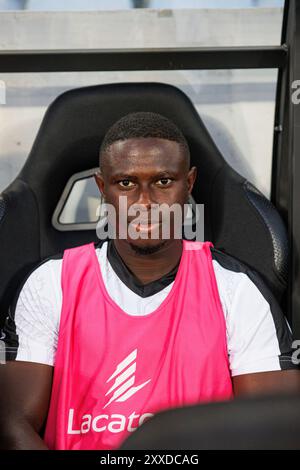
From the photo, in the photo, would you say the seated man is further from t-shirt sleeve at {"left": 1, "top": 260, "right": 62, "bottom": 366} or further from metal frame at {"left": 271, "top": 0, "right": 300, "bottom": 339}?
metal frame at {"left": 271, "top": 0, "right": 300, "bottom": 339}

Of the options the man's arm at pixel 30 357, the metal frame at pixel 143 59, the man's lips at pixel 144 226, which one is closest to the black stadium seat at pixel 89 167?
the metal frame at pixel 143 59

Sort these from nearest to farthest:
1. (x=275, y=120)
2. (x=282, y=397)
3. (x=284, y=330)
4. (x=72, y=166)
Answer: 1. (x=282, y=397)
2. (x=284, y=330)
3. (x=72, y=166)
4. (x=275, y=120)

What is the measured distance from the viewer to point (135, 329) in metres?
1.23

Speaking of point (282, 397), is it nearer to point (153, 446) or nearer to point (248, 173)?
point (153, 446)

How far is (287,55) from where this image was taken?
1655 millimetres

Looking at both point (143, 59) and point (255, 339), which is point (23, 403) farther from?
point (143, 59)

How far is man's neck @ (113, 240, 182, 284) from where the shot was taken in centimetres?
Answer: 130

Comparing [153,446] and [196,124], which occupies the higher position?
[196,124]

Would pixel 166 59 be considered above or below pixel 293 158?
above

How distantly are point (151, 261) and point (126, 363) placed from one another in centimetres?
21

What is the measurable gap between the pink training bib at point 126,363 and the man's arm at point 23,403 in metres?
0.03

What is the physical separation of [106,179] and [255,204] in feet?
1.47

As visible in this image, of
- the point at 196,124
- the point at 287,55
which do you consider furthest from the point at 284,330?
the point at 287,55

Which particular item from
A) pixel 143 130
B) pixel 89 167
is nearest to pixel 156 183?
pixel 143 130
